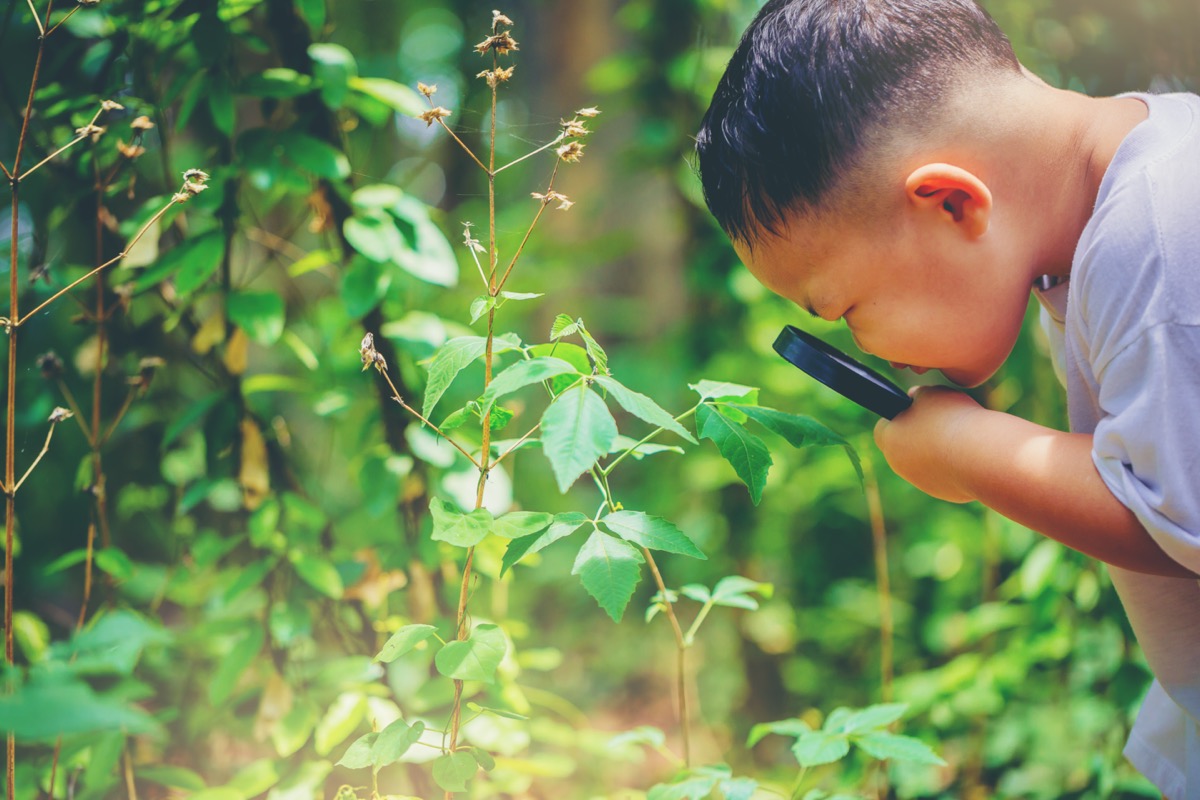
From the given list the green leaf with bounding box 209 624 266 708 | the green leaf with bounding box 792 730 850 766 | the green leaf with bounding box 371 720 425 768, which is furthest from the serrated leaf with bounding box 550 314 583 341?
the green leaf with bounding box 209 624 266 708

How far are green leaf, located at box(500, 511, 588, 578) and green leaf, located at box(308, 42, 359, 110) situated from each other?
2.01 ft

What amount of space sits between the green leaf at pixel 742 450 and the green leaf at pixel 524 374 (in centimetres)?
15

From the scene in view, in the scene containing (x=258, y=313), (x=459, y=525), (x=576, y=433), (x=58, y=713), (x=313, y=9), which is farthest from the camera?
(x=258, y=313)

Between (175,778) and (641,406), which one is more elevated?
(641,406)

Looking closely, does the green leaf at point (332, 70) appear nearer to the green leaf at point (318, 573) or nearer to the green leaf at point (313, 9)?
the green leaf at point (313, 9)

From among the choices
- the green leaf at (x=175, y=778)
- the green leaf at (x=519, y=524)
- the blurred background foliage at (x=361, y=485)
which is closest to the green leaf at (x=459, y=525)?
the green leaf at (x=519, y=524)

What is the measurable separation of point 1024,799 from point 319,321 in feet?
4.68

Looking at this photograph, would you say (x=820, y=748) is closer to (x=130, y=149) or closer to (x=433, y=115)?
(x=433, y=115)

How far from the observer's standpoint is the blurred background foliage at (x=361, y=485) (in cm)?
102

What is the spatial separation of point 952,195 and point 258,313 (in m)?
0.83

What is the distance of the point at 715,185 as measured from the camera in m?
0.83

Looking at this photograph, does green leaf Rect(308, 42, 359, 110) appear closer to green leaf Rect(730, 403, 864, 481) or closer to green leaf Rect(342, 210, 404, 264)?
green leaf Rect(342, 210, 404, 264)

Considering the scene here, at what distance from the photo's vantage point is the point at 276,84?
99 cm

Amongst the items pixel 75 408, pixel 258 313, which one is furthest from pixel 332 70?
pixel 75 408
